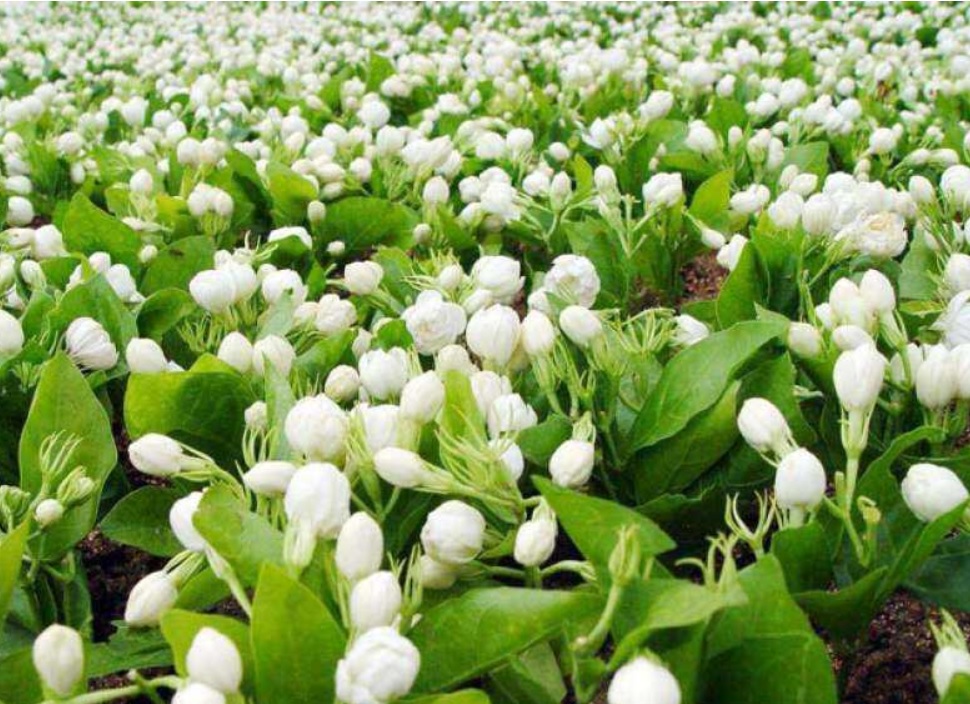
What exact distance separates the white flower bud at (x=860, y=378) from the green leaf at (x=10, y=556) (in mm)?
788

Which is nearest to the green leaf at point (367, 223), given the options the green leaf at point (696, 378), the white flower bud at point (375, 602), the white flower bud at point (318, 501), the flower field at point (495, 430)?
the flower field at point (495, 430)

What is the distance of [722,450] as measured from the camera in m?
1.22

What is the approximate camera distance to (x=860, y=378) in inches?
42.9

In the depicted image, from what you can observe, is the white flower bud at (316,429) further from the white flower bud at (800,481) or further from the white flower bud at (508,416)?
the white flower bud at (800,481)

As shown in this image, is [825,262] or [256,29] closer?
[825,262]

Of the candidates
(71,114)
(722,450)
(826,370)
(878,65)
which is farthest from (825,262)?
(71,114)

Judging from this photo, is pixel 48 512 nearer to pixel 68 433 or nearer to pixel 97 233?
pixel 68 433

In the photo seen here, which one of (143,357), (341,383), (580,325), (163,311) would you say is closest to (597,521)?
(580,325)

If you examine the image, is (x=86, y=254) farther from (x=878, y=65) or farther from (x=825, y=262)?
(x=878, y=65)

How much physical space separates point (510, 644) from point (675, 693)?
0.16 m

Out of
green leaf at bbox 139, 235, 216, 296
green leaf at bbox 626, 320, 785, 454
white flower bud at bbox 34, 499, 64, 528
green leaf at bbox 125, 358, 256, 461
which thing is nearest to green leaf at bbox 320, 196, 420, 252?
green leaf at bbox 139, 235, 216, 296

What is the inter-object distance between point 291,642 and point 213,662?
0.21 feet

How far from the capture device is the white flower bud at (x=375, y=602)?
877mm

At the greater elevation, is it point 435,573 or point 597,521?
point 597,521
